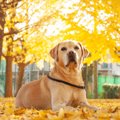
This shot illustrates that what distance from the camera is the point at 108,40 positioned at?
14.0 metres

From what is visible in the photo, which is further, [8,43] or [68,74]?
[8,43]

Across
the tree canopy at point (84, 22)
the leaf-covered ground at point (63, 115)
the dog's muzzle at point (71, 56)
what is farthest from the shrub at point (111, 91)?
the leaf-covered ground at point (63, 115)

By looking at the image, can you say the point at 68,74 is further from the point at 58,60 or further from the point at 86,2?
the point at 86,2

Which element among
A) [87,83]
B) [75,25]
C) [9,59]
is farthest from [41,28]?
[87,83]

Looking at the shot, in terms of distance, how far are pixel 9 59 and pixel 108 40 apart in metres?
10.1

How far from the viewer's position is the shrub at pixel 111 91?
24672mm

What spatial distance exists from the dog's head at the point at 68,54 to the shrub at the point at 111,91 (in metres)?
19.0

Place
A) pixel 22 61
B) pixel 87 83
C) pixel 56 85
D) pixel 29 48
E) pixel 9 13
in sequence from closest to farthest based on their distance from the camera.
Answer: pixel 56 85 → pixel 9 13 → pixel 29 48 → pixel 22 61 → pixel 87 83

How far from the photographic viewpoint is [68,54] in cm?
573

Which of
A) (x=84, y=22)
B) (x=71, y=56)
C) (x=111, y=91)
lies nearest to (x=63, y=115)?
(x=71, y=56)

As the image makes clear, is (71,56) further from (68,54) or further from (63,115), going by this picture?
(63,115)

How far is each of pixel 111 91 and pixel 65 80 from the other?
769 inches

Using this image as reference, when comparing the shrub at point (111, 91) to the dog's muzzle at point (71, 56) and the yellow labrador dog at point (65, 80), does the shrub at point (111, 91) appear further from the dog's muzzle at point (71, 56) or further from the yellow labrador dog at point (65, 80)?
the dog's muzzle at point (71, 56)

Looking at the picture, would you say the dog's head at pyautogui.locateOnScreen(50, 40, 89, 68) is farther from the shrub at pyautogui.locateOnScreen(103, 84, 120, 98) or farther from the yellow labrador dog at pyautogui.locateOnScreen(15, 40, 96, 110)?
the shrub at pyautogui.locateOnScreen(103, 84, 120, 98)
